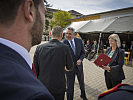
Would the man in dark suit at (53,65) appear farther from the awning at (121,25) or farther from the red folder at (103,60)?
the awning at (121,25)

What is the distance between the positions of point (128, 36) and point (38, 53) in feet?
39.3

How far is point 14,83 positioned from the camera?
408 millimetres

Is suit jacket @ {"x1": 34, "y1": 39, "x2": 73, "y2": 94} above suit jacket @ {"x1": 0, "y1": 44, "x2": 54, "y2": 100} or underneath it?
underneath

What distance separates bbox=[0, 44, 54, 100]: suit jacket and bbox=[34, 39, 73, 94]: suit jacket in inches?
56.3

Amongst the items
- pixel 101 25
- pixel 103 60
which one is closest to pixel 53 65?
pixel 103 60

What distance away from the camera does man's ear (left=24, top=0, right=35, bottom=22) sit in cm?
61

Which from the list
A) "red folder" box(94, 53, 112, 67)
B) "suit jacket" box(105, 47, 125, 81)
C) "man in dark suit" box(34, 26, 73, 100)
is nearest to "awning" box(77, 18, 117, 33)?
"suit jacket" box(105, 47, 125, 81)

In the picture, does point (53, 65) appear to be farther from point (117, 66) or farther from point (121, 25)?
point (121, 25)

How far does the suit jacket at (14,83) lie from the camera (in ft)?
1.27

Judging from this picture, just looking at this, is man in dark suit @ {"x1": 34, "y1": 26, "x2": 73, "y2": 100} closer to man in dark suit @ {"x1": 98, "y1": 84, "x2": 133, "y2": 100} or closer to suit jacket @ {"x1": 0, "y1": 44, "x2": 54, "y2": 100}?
man in dark suit @ {"x1": 98, "y1": 84, "x2": 133, "y2": 100}

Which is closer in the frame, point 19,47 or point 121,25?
point 19,47

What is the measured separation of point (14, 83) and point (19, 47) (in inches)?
9.7

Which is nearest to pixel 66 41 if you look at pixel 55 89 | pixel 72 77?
pixel 72 77

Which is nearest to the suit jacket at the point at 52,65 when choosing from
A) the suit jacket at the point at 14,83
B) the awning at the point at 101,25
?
the suit jacket at the point at 14,83
